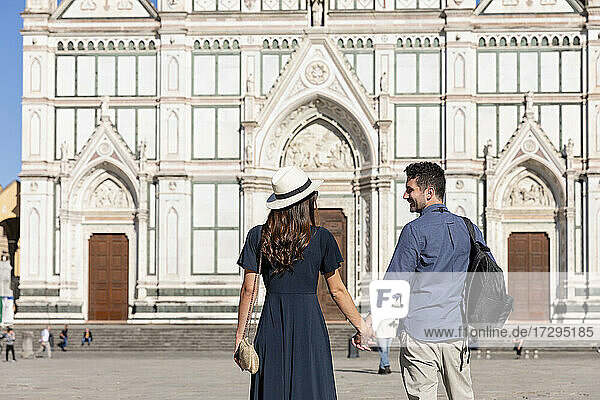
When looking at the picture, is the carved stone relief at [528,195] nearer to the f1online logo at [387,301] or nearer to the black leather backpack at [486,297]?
the black leather backpack at [486,297]

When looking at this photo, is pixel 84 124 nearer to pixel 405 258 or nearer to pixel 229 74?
pixel 229 74

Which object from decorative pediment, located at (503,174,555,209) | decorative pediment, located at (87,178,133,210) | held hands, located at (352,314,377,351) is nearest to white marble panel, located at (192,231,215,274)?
decorative pediment, located at (87,178,133,210)

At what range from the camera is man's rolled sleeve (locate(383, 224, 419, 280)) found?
285 inches

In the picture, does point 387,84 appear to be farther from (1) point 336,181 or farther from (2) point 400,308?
(2) point 400,308

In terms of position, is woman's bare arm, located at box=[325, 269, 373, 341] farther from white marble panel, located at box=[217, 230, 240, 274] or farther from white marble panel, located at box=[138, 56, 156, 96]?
white marble panel, located at box=[138, 56, 156, 96]

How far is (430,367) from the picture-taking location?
24.1 ft

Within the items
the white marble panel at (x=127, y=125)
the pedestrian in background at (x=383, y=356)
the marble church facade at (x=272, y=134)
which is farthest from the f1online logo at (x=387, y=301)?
the white marble panel at (x=127, y=125)

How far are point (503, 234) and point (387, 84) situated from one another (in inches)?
251

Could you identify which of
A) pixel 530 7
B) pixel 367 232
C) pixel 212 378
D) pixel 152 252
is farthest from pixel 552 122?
pixel 212 378

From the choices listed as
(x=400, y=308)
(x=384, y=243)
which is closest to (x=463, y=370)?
(x=400, y=308)

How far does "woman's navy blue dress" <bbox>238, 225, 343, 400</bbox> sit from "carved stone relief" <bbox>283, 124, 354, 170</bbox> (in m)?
28.1

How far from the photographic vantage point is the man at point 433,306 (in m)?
7.29

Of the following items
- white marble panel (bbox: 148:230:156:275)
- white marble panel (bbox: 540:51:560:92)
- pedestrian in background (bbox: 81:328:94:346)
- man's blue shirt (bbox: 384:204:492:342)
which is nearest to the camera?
man's blue shirt (bbox: 384:204:492:342)

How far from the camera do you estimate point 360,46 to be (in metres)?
34.6
